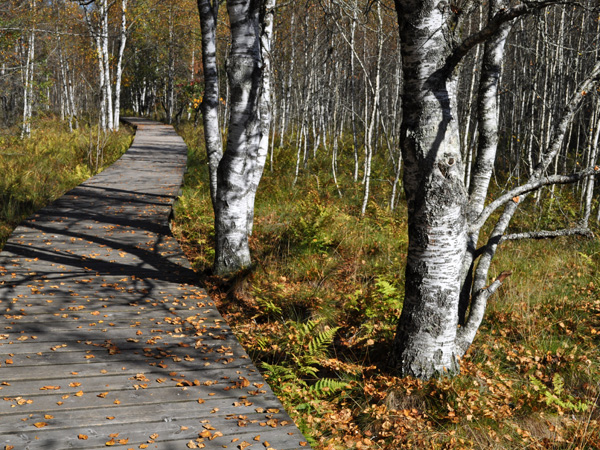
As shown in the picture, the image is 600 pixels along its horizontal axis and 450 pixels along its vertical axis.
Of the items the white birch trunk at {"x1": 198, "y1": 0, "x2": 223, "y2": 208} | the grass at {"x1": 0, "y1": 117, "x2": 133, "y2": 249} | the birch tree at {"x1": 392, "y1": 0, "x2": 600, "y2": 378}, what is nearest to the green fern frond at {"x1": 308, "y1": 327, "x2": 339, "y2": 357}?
the birch tree at {"x1": 392, "y1": 0, "x2": 600, "y2": 378}

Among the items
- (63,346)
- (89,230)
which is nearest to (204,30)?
(89,230)

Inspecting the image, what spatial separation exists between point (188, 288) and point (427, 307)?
9.44 feet

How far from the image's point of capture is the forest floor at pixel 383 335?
3311 mm

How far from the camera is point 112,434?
2.67m

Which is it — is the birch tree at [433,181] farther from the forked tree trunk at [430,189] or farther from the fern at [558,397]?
the fern at [558,397]

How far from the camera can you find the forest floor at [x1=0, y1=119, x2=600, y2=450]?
10.9 feet

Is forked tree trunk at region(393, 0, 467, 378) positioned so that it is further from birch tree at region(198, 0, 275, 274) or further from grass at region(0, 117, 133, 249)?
grass at region(0, 117, 133, 249)

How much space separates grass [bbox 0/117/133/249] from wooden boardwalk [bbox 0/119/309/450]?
3.02 metres

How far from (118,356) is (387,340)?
2282 mm

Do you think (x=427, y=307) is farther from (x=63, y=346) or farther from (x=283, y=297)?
(x=63, y=346)

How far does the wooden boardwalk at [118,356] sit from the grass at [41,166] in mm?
3022

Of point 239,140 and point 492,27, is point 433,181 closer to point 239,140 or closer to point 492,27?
point 492,27

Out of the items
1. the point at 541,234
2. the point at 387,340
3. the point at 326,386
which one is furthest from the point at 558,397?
the point at 326,386

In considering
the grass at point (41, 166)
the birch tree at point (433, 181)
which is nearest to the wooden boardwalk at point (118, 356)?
the birch tree at point (433, 181)
